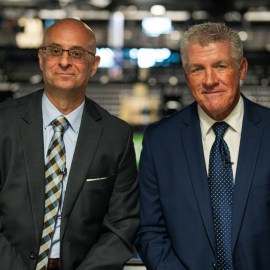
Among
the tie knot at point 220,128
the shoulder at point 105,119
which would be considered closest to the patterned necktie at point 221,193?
the tie knot at point 220,128

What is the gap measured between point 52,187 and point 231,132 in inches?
29.7

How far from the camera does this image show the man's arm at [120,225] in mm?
2279

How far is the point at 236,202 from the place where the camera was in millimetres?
2180

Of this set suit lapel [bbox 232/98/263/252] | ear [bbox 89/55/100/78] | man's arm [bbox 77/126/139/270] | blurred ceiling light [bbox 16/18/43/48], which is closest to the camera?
suit lapel [bbox 232/98/263/252]

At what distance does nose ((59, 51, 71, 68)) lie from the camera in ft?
7.40

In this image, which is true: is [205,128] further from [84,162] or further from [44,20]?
[44,20]

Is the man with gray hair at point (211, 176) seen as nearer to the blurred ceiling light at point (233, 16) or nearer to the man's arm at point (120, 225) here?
the man's arm at point (120, 225)

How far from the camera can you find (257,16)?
849 cm

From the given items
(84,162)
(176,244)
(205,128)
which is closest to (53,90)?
(84,162)

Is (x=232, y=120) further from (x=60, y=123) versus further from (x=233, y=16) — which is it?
(x=233, y=16)

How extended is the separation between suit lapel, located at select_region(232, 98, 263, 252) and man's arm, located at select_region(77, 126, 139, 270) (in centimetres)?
45

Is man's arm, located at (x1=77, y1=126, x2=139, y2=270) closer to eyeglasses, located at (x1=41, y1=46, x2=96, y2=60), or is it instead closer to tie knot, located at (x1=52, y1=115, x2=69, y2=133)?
tie knot, located at (x1=52, y1=115, x2=69, y2=133)

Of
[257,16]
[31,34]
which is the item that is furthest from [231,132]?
[257,16]

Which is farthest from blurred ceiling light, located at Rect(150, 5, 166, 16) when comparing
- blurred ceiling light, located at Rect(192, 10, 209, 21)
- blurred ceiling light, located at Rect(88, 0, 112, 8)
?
blurred ceiling light, located at Rect(88, 0, 112, 8)
